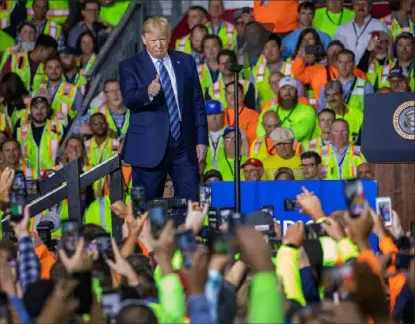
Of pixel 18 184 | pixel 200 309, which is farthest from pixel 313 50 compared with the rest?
pixel 200 309

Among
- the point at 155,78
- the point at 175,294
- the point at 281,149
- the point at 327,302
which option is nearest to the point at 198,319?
the point at 175,294

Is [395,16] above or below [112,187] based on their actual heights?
above

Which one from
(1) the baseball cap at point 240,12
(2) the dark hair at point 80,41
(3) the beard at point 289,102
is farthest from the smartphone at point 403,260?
(2) the dark hair at point 80,41

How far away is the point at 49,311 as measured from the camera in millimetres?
5961

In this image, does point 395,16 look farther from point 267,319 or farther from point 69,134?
point 267,319

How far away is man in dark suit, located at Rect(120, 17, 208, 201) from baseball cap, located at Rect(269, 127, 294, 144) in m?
2.66

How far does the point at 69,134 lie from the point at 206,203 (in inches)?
217

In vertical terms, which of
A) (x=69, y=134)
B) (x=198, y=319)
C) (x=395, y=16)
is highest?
(x=395, y=16)

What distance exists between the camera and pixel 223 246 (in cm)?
660

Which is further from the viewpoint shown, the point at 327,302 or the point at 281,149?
the point at 281,149

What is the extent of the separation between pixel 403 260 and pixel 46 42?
8669mm

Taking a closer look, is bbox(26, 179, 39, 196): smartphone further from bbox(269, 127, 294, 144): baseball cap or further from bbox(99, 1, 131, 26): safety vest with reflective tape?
bbox(99, 1, 131, 26): safety vest with reflective tape

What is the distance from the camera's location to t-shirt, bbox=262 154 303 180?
12.7m

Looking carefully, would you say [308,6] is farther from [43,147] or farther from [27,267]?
[27,267]
